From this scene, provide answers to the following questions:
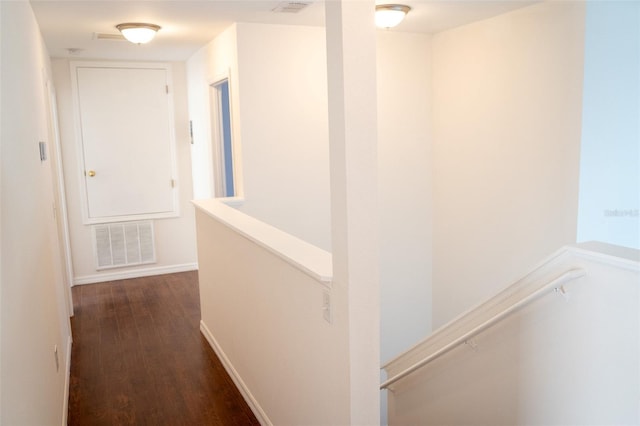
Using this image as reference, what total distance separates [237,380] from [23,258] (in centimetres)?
179

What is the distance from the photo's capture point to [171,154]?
20.0ft

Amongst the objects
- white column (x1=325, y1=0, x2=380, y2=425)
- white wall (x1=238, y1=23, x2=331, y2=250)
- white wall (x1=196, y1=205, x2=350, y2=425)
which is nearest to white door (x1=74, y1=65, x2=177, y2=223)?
white wall (x1=238, y1=23, x2=331, y2=250)

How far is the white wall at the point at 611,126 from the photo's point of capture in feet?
10.3

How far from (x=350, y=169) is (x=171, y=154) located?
15.2 feet

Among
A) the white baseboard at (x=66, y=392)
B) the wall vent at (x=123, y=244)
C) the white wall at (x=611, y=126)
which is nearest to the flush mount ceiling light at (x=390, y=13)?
the white wall at (x=611, y=126)

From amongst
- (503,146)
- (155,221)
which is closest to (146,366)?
(155,221)

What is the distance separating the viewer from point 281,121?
4.33m

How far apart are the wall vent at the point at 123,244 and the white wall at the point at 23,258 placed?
3.07 metres

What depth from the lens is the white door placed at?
5711 mm

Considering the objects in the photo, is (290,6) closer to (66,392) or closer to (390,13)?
(390,13)

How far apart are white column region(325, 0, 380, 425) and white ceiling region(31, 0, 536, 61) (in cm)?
185

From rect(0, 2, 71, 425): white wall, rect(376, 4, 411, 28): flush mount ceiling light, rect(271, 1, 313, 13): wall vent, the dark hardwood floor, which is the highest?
rect(271, 1, 313, 13): wall vent

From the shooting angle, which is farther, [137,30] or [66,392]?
[137,30]

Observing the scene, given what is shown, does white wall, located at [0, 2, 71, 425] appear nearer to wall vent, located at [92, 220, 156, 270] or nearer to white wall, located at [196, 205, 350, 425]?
white wall, located at [196, 205, 350, 425]
